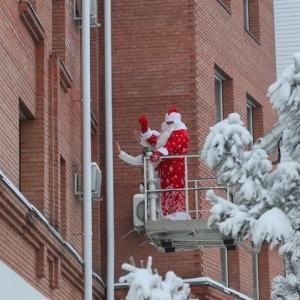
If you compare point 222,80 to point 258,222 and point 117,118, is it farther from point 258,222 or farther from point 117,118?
point 258,222

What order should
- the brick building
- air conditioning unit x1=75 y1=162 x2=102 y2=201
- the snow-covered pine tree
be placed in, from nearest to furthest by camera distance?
the snow-covered pine tree → the brick building → air conditioning unit x1=75 y1=162 x2=102 y2=201

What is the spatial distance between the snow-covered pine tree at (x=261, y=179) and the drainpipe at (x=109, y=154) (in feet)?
42.3

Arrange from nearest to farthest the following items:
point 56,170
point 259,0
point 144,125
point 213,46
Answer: point 56,170 < point 144,125 < point 213,46 < point 259,0

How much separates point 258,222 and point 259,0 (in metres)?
20.5

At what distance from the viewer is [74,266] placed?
2011cm

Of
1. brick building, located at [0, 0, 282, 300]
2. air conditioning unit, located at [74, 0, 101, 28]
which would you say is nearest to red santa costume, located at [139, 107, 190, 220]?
brick building, located at [0, 0, 282, 300]

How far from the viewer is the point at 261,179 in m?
9.21

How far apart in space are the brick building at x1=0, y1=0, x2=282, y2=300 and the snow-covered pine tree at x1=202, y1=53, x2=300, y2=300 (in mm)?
6534

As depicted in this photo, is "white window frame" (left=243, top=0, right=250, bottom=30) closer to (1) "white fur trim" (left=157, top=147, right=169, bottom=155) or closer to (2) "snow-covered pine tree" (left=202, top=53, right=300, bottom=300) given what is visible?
(1) "white fur trim" (left=157, top=147, right=169, bottom=155)

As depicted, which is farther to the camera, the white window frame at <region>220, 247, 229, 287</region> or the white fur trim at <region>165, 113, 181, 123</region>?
the white window frame at <region>220, 247, 229, 287</region>

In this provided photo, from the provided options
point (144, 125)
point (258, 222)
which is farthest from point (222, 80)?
point (258, 222)

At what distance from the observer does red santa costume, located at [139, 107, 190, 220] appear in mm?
20906

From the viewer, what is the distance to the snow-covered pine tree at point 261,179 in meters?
9.06

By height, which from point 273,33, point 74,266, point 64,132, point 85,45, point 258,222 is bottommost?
point 258,222
